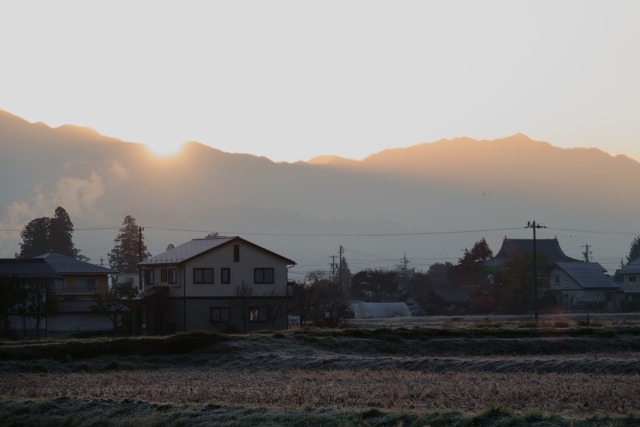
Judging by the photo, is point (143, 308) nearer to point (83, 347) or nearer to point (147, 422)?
point (83, 347)

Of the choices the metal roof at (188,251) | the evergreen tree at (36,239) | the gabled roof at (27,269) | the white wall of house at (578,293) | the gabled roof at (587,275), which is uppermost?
the evergreen tree at (36,239)

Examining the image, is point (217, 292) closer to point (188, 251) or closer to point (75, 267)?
point (188, 251)

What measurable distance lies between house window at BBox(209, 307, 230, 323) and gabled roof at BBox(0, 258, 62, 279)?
11147mm

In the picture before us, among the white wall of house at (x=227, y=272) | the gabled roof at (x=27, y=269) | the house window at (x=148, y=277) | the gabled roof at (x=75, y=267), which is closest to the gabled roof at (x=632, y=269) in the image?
the white wall of house at (x=227, y=272)

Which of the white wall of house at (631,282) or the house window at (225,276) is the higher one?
the house window at (225,276)

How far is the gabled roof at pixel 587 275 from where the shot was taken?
364 feet

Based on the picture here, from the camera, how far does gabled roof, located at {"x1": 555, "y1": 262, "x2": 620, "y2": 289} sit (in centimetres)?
11088

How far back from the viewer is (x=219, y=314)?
6353cm

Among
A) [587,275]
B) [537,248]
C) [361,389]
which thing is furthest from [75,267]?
[537,248]

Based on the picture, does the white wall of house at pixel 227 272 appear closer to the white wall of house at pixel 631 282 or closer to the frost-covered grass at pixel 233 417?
the frost-covered grass at pixel 233 417

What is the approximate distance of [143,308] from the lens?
212 ft

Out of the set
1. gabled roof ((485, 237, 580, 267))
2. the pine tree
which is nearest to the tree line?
gabled roof ((485, 237, 580, 267))

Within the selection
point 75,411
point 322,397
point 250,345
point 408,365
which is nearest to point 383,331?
point 250,345

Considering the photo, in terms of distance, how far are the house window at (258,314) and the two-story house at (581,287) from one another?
5371 cm
